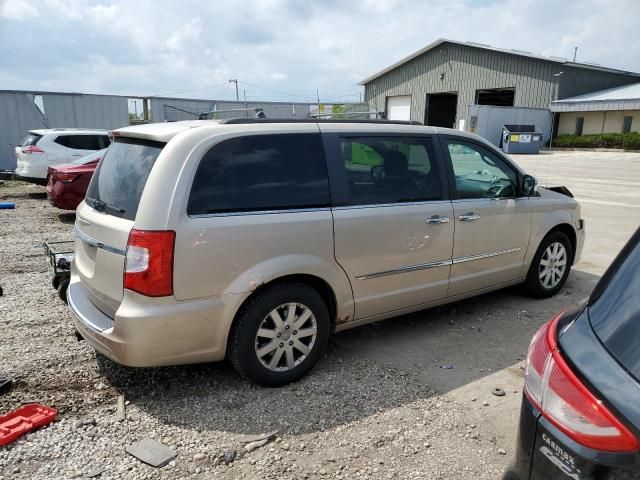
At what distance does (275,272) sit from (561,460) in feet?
7.02

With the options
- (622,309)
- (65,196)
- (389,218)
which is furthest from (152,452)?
(65,196)

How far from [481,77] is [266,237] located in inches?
1505

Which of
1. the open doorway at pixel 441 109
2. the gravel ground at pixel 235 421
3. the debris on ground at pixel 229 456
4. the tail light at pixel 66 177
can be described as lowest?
the debris on ground at pixel 229 456

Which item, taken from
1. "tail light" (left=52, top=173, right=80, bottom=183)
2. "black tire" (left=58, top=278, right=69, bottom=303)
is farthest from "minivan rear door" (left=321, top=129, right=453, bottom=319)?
"tail light" (left=52, top=173, right=80, bottom=183)

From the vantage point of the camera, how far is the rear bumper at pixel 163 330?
303 cm

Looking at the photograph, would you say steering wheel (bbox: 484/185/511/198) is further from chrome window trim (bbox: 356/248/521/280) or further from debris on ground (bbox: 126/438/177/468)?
debris on ground (bbox: 126/438/177/468)

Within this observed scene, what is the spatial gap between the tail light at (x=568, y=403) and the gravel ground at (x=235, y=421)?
1.35 metres

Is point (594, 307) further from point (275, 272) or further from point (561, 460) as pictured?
point (275, 272)

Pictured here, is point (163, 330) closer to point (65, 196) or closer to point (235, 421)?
point (235, 421)

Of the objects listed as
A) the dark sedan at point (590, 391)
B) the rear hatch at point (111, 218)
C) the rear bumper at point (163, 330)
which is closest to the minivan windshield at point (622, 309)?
the dark sedan at point (590, 391)

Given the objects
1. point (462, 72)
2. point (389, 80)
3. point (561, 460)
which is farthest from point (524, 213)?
point (389, 80)

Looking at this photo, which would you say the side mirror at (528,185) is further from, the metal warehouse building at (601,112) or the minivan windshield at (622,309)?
the metal warehouse building at (601,112)

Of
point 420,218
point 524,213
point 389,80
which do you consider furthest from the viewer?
point 389,80

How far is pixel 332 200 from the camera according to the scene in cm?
363
